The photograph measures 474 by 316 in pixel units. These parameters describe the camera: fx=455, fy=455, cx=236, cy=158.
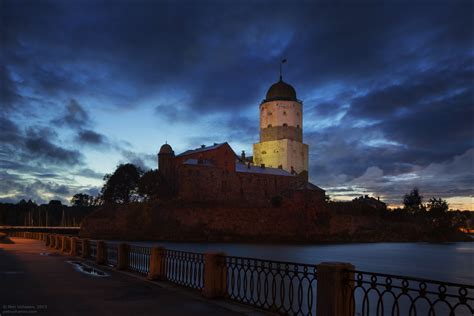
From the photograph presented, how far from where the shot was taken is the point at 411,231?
9525 cm

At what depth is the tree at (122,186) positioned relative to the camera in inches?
3565

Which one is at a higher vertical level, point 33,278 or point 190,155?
point 190,155

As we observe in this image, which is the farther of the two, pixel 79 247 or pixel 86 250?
pixel 79 247

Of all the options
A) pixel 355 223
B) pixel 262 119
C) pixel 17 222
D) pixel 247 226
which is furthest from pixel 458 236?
pixel 17 222

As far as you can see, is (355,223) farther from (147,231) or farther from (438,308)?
(438,308)

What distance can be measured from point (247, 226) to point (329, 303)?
72.7 m

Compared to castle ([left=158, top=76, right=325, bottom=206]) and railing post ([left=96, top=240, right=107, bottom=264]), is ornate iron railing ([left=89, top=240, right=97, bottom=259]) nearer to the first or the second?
railing post ([left=96, top=240, right=107, bottom=264])

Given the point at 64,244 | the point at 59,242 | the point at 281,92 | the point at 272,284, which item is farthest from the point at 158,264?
the point at 281,92

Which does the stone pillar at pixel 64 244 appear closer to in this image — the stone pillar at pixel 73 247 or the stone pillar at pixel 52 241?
the stone pillar at pixel 73 247

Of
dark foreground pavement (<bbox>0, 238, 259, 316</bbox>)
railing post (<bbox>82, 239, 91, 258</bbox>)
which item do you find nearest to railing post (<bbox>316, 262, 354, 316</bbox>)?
dark foreground pavement (<bbox>0, 238, 259, 316</bbox>)

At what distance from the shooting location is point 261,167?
311ft

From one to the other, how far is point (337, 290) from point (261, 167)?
87723 millimetres

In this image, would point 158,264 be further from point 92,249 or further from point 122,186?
point 122,186

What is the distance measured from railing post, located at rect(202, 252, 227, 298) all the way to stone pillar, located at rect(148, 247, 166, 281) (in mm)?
3234
